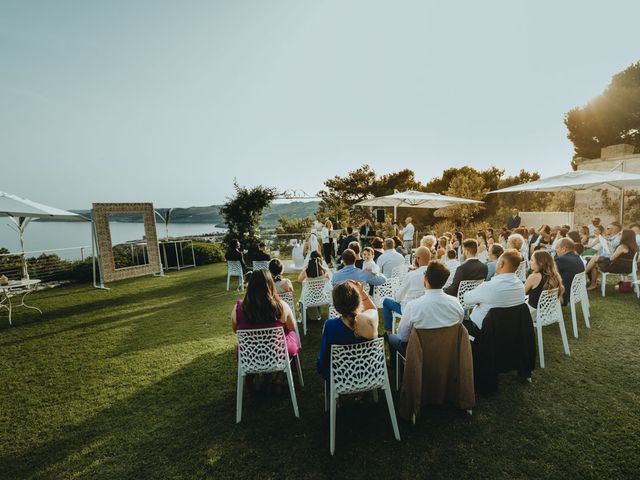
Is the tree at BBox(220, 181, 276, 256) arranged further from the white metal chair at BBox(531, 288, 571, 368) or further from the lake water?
the white metal chair at BBox(531, 288, 571, 368)

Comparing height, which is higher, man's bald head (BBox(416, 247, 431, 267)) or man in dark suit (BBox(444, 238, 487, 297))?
man's bald head (BBox(416, 247, 431, 267))

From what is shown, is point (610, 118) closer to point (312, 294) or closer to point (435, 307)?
point (312, 294)

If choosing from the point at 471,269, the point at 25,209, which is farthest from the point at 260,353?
the point at 25,209

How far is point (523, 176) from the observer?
22.9 meters

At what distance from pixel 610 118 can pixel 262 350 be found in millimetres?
30220

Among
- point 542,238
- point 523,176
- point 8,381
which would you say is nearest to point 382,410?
point 8,381

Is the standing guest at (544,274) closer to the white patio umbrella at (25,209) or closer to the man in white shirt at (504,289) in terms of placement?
the man in white shirt at (504,289)

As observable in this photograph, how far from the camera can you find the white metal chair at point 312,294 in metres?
5.13

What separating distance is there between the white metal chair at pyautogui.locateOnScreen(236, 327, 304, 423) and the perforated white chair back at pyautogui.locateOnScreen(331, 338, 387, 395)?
2.13 feet

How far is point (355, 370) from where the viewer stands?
2.61 m

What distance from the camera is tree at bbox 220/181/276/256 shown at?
454 inches

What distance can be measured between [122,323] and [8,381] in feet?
6.99

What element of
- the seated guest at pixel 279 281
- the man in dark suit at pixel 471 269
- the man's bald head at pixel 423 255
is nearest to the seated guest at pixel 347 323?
the man's bald head at pixel 423 255

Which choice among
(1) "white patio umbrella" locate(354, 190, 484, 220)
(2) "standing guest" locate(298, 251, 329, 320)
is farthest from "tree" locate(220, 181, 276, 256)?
(2) "standing guest" locate(298, 251, 329, 320)
